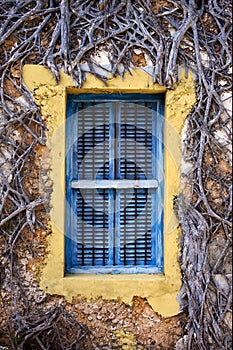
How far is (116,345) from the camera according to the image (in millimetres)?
3814

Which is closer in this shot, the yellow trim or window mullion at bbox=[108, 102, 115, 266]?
the yellow trim

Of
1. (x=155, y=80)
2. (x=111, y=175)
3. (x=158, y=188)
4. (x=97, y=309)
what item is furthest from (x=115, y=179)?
(x=97, y=309)

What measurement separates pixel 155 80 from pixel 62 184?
1018 mm

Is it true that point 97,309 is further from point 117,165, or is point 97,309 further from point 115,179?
point 117,165

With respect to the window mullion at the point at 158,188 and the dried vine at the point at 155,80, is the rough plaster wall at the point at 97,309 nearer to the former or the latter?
the dried vine at the point at 155,80

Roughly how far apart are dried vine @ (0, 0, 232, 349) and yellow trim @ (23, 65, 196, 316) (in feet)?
0.20

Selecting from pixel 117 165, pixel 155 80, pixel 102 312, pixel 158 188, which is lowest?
pixel 102 312

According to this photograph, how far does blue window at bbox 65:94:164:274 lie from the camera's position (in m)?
3.92

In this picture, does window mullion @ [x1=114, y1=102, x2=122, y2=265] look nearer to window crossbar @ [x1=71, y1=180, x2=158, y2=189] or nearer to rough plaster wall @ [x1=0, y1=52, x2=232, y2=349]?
window crossbar @ [x1=71, y1=180, x2=158, y2=189]

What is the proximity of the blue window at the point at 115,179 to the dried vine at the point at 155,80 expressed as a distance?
26cm

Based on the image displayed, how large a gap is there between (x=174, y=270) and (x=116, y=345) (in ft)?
2.32

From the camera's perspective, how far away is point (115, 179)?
3926mm

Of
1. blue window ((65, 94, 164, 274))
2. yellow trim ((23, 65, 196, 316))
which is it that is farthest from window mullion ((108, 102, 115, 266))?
yellow trim ((23, 65, 196, 316))

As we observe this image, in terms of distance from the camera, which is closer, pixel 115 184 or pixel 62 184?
pixel 62 184
